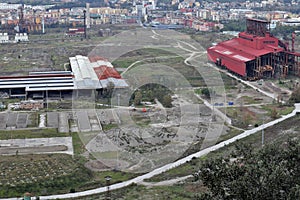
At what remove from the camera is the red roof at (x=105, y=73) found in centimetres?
1527

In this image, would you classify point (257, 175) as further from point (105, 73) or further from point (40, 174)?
point (105, 73)

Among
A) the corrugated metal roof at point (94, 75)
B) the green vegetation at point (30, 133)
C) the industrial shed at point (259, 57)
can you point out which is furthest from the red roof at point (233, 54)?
the green vegetation at point (30, 133)

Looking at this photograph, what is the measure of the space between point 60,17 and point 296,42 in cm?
1711

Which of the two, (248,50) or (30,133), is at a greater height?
(248,50)

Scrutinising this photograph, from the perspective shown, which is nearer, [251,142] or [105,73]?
[251,142]

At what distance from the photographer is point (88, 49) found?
23109 mm

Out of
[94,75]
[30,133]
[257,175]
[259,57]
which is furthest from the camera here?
[259,57]

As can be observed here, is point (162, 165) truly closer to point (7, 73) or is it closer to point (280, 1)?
point (7, 73)

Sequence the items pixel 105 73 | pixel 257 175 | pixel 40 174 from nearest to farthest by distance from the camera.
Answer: pixel 257 175 < pixel 40 174 < pixel 105 73

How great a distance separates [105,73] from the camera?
614 inches

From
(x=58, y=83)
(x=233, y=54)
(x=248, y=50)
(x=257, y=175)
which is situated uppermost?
(x=257, y=175)

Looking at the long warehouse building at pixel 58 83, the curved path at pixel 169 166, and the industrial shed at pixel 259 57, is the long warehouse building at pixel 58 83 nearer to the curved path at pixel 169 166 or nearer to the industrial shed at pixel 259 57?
the industrial shed at pixel 259 57

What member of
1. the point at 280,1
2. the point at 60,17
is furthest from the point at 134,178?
the point at 280,1

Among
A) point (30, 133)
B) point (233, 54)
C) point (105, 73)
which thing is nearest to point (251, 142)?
point (30, 133)
